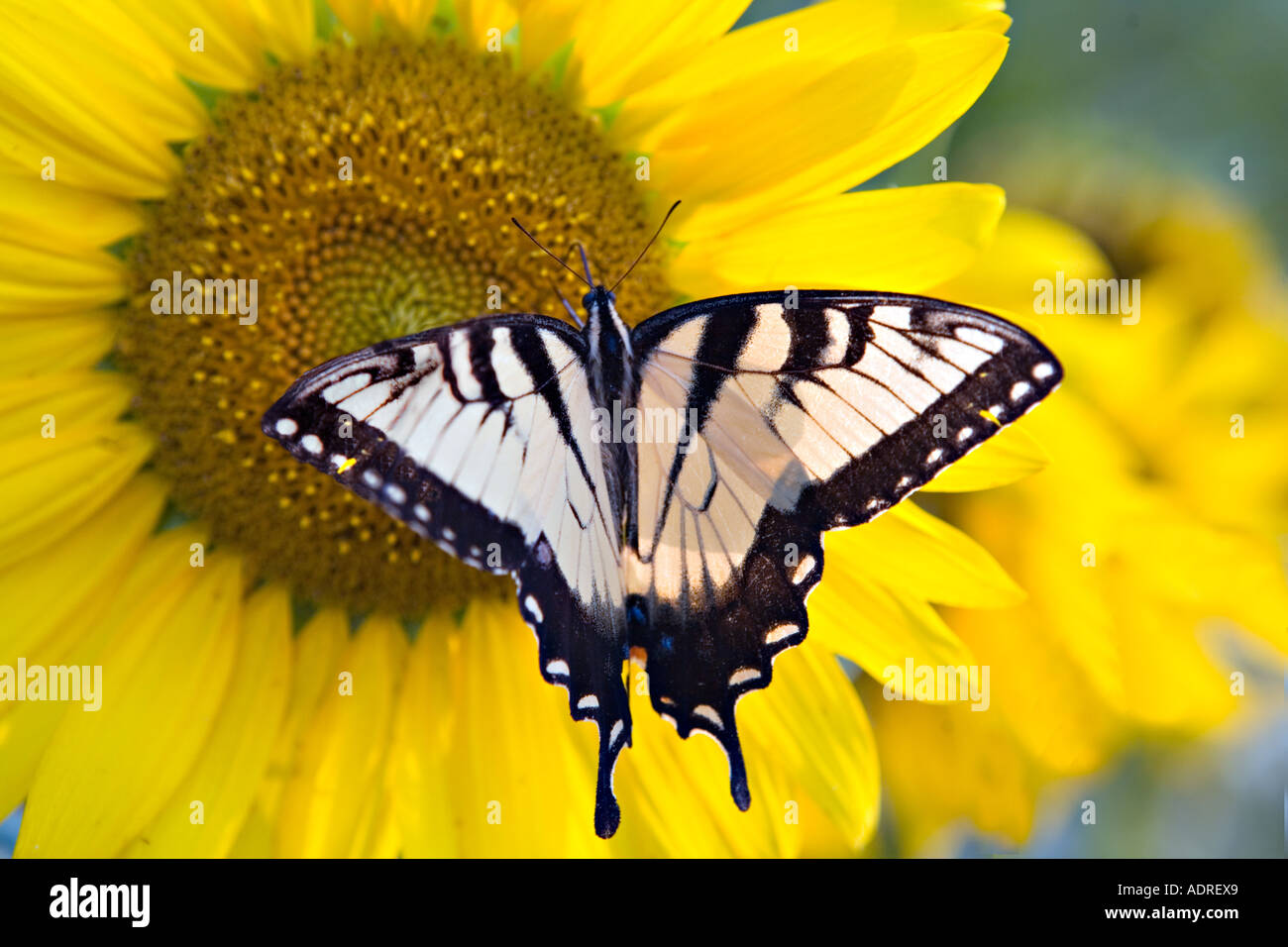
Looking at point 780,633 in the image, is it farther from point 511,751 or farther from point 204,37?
point 204,37

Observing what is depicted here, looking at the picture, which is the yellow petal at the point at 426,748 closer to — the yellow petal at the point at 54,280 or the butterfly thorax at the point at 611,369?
the butterfly thorax at the point at 611,369

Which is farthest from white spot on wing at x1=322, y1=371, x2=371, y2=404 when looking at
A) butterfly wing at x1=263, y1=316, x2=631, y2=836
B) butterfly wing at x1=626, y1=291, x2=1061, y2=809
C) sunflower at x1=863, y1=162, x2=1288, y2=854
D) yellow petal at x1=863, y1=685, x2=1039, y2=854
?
yellow petal at x1=863, y1=685, x2=1039, y2=854

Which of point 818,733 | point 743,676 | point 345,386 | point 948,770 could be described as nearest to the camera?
point 345,386

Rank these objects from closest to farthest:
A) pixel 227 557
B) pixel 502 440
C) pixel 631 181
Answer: pixel 502 440 < pixel 631 181 < pixel 227 557

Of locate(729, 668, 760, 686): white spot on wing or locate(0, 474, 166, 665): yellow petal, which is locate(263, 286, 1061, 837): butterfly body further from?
locate(0, 474, 166, 665): yellow petal

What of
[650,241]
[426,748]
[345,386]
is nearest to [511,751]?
[426,748]
